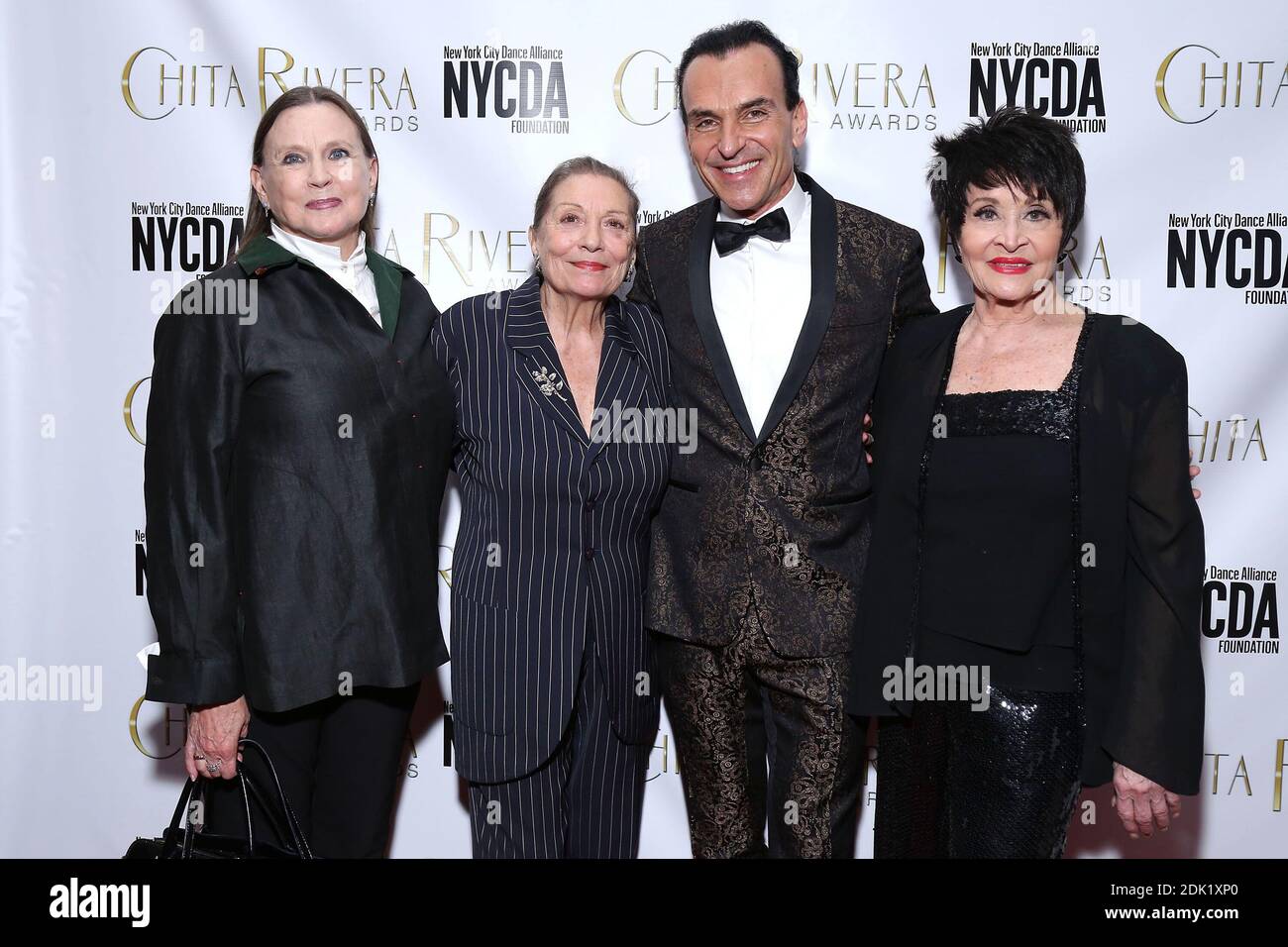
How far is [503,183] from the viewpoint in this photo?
2488 millimetres

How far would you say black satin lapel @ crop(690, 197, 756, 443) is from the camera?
1.96m

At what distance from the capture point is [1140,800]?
172 centimetres

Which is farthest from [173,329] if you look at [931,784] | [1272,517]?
[1272,517]

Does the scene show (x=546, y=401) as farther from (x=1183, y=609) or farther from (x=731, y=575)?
(x=1183, y=609)

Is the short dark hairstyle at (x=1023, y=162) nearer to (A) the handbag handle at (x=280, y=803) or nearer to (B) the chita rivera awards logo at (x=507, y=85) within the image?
(B) the chita rivera awards logo at (x=507, y=85)

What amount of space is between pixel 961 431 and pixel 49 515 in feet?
6.90

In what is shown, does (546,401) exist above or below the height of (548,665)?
above

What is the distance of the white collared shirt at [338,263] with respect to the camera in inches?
75.3

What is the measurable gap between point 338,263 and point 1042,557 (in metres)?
1.32

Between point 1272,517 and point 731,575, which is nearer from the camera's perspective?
point 731,575

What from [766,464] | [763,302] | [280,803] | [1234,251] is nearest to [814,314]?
[763,302]

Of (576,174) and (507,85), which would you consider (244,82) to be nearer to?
(507,85)

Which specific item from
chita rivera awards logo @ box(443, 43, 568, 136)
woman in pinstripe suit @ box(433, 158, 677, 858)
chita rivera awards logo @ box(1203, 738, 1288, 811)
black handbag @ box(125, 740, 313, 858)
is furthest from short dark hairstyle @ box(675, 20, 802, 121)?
chita rivera awards logo @ box(1203, 738, 1288, 811)

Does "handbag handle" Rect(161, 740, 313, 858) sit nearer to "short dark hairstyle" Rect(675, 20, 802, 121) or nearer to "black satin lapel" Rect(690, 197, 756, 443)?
"black satin lapel" Rect(690, 197, 756, 443)
